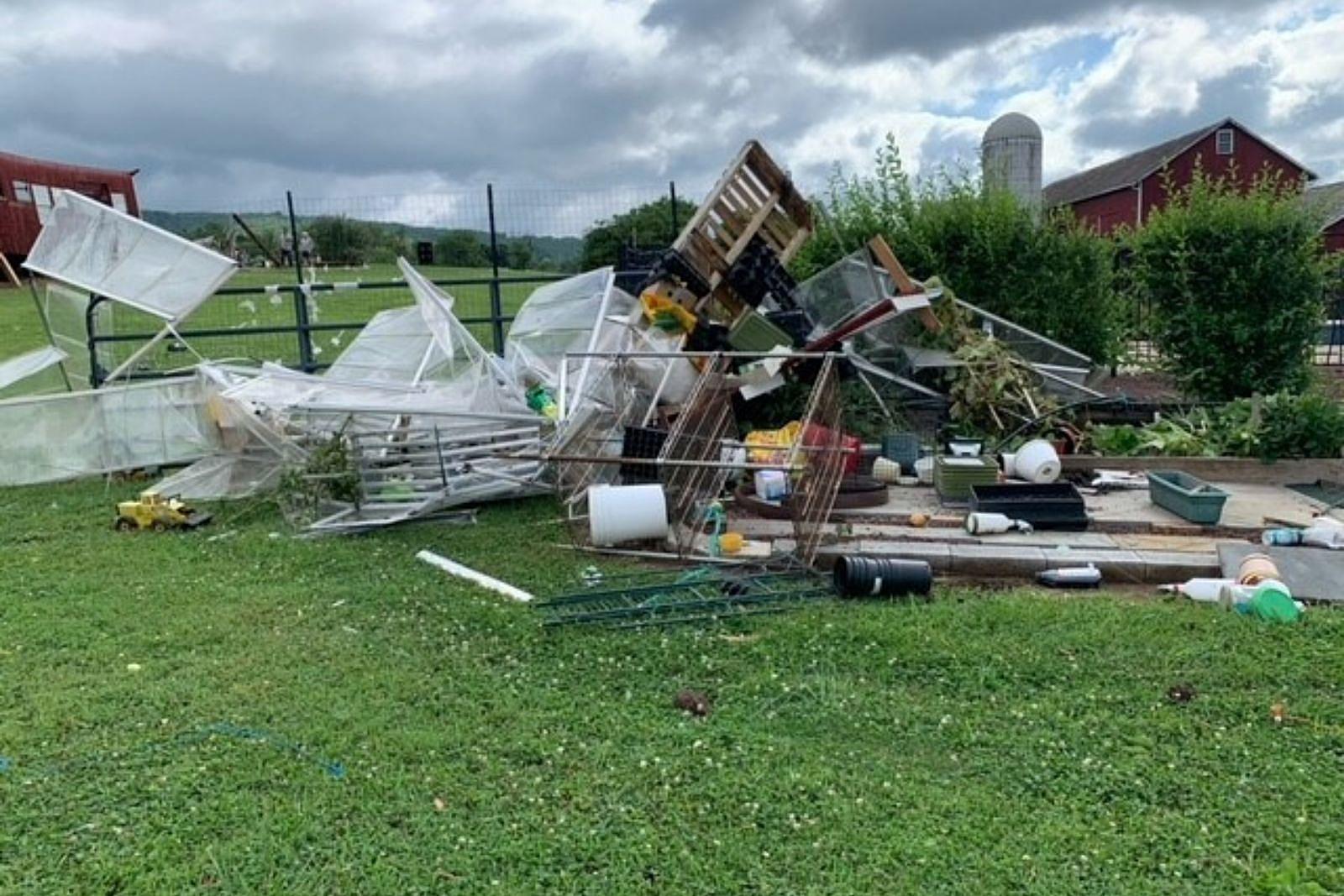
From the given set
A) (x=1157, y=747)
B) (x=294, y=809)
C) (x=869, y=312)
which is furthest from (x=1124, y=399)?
(x=294, y=809)

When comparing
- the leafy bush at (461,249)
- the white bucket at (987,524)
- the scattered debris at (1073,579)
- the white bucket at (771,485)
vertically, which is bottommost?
the scattered debris at (1073,579)

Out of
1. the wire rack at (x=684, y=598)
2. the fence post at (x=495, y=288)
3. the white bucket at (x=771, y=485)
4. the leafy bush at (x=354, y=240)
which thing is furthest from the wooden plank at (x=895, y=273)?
the leafy bush at (x=354, y=240)

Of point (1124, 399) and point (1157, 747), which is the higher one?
point (1124, 399)

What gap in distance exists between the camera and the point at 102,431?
6582 mm

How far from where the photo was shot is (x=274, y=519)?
18.0 feet

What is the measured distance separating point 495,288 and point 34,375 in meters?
4.05

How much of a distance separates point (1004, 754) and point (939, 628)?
2.89ft

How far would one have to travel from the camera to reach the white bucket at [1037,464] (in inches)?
218

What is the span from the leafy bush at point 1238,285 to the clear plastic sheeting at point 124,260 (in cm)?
771

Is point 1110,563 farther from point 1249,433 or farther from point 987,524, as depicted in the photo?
point 1249,433

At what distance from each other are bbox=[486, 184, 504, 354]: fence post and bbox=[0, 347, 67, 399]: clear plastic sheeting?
3739 mm

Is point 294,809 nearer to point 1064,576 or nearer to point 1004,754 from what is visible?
point 1004,754

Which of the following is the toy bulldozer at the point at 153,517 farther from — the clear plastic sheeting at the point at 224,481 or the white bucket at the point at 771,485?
the white bucket at the point at 771,485

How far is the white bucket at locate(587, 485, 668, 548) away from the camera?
4.50 metres
